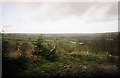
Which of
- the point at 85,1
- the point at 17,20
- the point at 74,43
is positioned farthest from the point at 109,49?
the point at 17,20

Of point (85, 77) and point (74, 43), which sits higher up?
point (74, 43)

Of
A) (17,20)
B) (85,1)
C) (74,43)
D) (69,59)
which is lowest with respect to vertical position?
(69,59)

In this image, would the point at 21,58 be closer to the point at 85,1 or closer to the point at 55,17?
the point at 55,17

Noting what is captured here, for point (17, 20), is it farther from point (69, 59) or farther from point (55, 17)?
point (69, 59)

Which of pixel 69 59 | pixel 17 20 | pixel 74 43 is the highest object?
pixel 17 20

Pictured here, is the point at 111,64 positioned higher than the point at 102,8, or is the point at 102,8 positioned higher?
the point at 102,8

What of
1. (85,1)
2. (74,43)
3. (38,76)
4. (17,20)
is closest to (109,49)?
(74,43)
